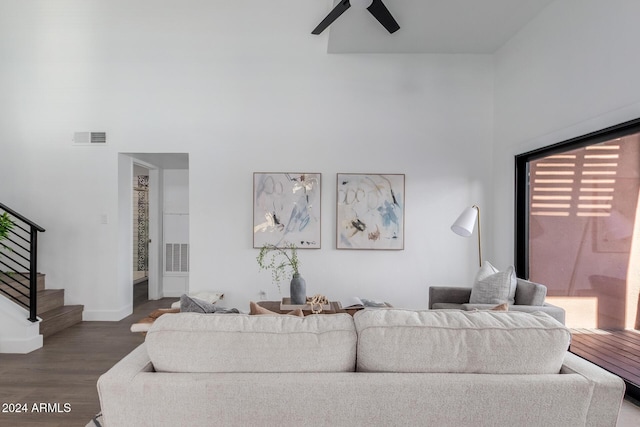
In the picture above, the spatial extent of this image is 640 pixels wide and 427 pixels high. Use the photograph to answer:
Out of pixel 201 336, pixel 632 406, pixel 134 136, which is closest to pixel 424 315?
pixel 201 336

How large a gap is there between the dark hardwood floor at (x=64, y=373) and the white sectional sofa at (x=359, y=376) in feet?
4.90

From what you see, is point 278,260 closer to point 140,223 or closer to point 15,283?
point 15,283

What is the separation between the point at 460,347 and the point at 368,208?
10.2 ft

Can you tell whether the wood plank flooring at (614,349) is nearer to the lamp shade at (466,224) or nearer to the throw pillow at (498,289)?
the throw pillow at (498,289)

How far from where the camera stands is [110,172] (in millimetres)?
4367

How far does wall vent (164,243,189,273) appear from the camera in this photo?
5.59 metres

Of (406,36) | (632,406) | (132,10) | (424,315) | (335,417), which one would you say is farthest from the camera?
(132,10)

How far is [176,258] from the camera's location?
18.4ft

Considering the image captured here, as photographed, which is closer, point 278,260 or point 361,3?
point 361,3

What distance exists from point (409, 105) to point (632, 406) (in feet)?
11.1

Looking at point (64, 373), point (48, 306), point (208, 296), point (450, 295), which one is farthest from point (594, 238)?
point (48, 306)

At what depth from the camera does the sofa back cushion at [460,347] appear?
1.25 m

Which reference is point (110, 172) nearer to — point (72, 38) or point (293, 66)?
point (72, 38)

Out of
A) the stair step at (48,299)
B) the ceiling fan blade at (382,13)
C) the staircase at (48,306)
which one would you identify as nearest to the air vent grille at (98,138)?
the staircase at (48,306)
